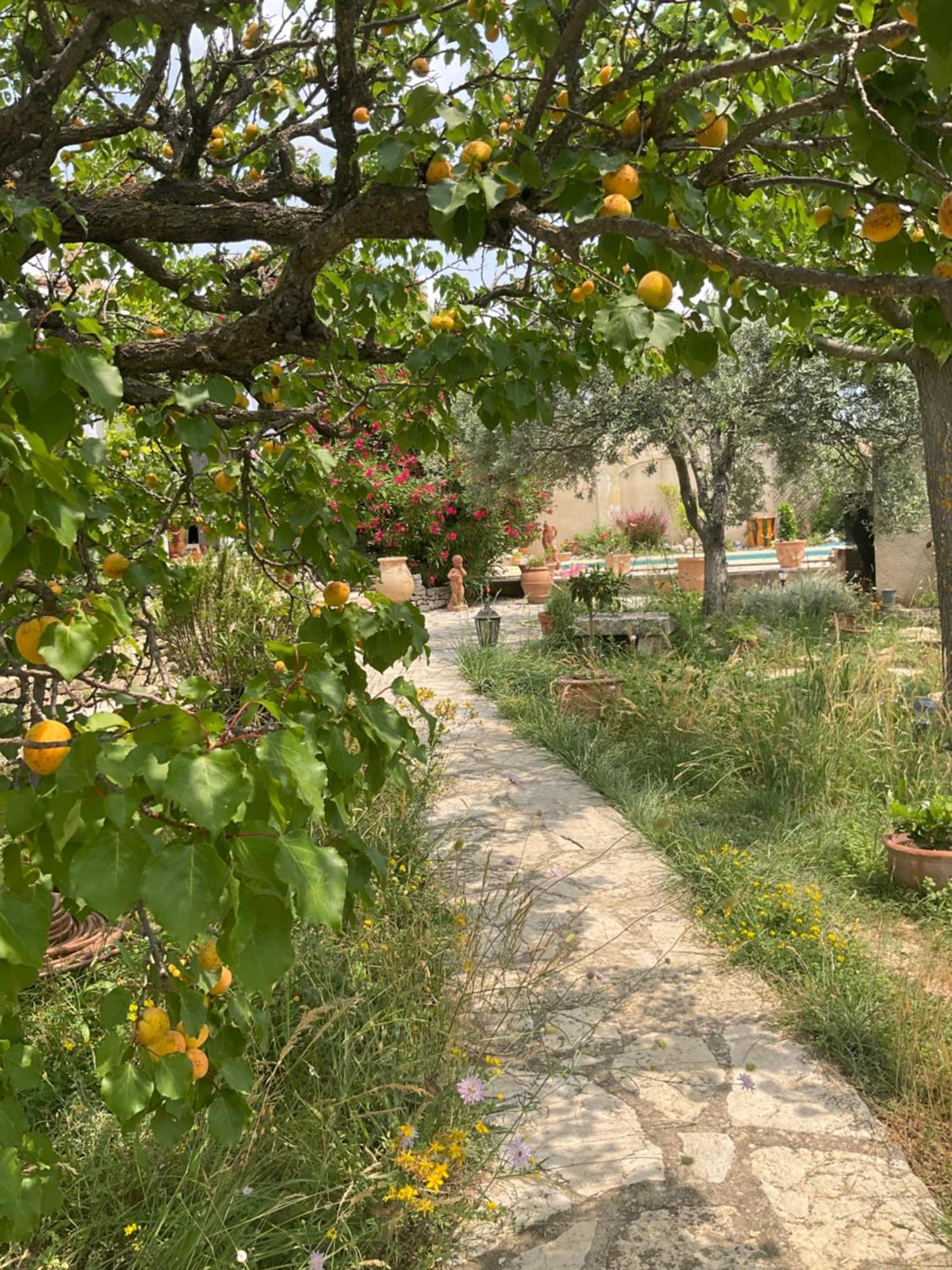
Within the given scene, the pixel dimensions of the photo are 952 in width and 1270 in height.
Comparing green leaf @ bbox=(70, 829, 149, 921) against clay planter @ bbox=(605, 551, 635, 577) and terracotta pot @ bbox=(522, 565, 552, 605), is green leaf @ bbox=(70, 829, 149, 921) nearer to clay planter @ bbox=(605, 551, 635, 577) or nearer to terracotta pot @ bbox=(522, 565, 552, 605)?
terracotta pot @ bbox=(522, 565, 552, 605)

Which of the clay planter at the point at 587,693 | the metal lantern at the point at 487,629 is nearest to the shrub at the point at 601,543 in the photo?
the metal lantern at the point at 487,629

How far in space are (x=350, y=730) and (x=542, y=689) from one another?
21.4ft

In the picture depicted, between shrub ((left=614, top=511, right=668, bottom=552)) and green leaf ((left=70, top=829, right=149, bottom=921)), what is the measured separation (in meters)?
18.4

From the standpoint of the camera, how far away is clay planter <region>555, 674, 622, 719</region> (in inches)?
275

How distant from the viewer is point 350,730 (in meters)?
1.60

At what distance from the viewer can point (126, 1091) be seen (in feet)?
4.07

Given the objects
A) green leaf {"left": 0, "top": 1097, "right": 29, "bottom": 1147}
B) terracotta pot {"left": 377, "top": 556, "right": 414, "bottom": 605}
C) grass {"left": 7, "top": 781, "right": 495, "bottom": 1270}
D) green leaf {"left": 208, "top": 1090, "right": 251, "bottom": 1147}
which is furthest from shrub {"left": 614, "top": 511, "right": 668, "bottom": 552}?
green leaf {"left": 0, "top": 1097, "right": 29, "bottom": 1147}

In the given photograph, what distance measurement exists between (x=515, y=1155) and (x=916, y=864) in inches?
92.0

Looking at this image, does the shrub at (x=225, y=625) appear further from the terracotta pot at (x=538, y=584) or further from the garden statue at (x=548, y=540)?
the garden statue at (x=548, y=540)

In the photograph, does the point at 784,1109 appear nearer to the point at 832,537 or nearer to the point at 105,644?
the point at 105,644

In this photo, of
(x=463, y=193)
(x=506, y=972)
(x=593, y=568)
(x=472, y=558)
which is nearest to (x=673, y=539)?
(x=472, y=558)

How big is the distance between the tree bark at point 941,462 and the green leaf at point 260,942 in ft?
16.7

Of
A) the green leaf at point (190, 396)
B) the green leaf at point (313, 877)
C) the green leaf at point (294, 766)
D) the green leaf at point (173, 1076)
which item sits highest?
the green leaf at point (190, 396)

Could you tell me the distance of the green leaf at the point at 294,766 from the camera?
3.60 feet
